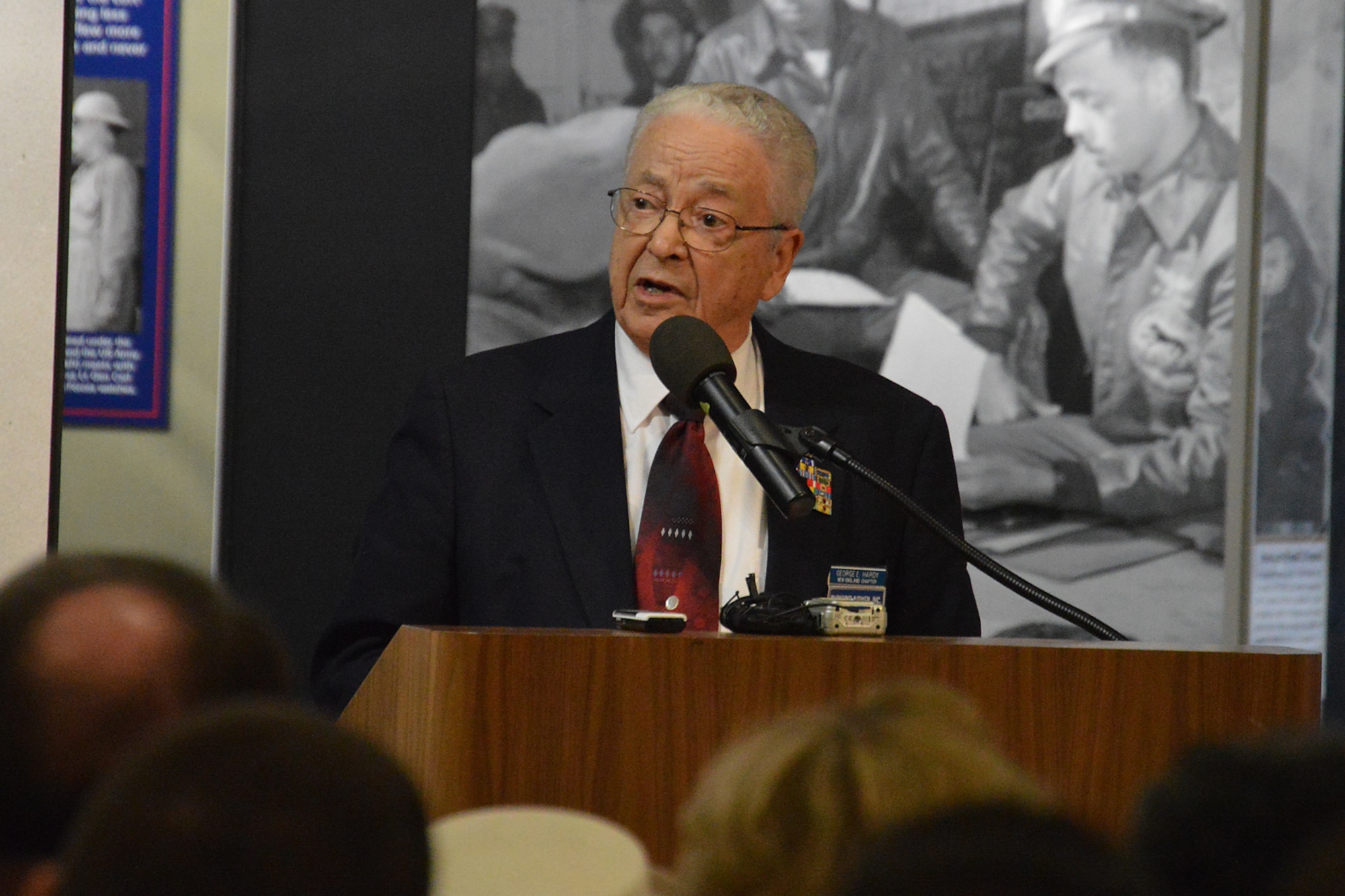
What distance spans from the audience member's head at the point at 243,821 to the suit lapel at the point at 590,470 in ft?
5.83

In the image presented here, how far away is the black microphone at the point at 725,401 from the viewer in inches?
71.2

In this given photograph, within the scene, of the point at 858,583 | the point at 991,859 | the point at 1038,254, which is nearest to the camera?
the point at 991,859

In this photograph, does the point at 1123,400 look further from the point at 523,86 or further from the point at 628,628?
the point at 628,628

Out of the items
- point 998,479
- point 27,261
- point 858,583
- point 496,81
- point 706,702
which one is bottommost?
point 706,702

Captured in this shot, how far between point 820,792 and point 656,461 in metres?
1.88

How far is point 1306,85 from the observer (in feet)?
12.4

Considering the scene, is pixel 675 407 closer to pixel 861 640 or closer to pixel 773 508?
pixel 773 508

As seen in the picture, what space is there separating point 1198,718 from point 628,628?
645 mm

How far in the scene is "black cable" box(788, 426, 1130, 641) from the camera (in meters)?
1.88

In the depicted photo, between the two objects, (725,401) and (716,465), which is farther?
(716,465)

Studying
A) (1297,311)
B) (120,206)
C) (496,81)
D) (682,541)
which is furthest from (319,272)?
(1297,311)

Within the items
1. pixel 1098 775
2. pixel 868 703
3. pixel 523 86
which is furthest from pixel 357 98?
pixel 868 703

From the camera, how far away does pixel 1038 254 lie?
358 cm

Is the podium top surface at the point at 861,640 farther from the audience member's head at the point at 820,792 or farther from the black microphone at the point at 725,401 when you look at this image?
the audience member's head at the point at 820,792
